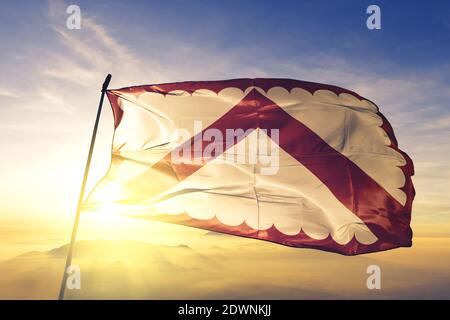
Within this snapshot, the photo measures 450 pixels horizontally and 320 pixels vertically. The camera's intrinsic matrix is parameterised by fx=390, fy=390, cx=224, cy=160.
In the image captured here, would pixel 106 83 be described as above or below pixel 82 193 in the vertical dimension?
above

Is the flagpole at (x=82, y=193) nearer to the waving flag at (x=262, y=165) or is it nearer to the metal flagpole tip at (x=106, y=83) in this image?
the metal flagpole tip at (x=106, y=83)

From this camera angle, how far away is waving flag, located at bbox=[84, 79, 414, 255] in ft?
24.1

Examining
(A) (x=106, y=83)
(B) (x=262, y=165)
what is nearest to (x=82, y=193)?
(A) (x=106, y=83)

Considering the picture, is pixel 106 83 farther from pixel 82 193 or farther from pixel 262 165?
pixel 262 165

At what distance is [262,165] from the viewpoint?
789 cm

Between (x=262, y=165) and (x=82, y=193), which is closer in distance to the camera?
(x=82, y=193)

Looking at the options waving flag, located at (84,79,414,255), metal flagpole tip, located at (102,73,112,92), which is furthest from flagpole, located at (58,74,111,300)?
waving flag, located at (84,79,414,255)

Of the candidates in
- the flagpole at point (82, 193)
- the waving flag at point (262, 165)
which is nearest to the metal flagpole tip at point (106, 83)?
the flagpole at point (82, 193)

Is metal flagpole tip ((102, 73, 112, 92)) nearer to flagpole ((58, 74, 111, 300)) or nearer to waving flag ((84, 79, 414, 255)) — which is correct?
flagpole ((58, 74, 111, 300))

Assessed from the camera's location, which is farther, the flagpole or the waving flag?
the waving flag

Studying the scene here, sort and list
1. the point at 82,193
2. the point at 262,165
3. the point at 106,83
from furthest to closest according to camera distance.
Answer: the point at 262,165, the point at 106,83, the point at 82,193
